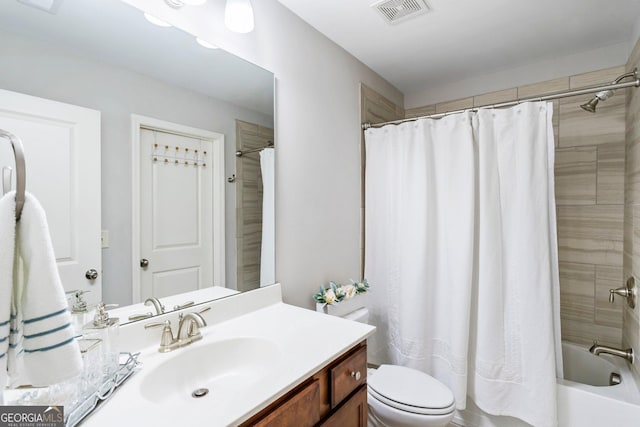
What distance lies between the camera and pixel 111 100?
1038 mm

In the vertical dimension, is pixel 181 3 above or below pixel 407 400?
above

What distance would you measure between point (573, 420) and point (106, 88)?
253 centimetres

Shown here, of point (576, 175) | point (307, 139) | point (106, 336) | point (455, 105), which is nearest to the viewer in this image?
point (106, 336)

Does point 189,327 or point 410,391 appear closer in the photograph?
point 189,327

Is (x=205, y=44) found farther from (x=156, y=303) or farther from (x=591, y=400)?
(x=591, y=400)

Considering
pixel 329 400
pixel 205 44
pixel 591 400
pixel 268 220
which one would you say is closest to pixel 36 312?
pixel 329 400

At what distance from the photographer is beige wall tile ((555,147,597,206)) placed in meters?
2.07

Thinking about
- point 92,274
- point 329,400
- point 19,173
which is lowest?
point 329,400

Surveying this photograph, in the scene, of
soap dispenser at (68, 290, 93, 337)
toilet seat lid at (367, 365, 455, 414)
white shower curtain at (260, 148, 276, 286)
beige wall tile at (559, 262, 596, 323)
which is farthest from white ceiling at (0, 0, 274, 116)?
beige wall tile at (559, 262, 596, 323)

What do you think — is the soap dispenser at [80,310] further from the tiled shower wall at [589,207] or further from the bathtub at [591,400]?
the tiled shower wall at [589,207]

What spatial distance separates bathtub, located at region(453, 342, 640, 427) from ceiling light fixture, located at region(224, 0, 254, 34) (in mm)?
2293

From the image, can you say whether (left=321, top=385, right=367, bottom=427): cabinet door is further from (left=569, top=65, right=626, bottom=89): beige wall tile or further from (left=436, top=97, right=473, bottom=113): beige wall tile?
(left=569, top=65, right=626, bottom=89): beige wall tile

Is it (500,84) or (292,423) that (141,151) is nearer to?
(292,423)

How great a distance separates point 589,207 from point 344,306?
176 centimetres
